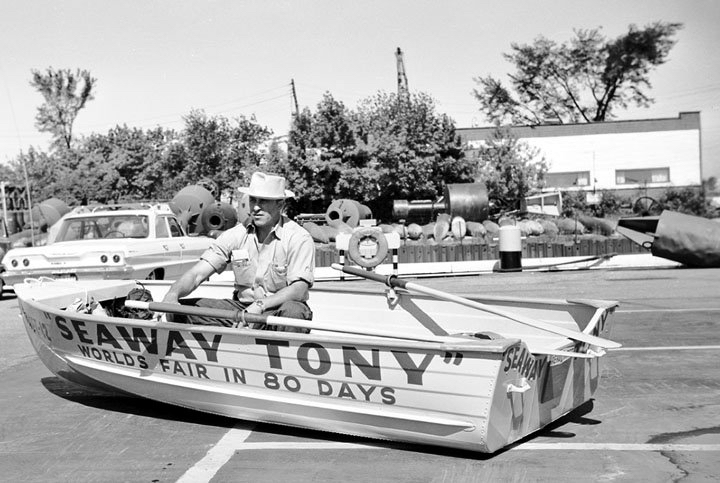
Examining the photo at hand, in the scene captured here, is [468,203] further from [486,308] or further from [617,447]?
[617,447]

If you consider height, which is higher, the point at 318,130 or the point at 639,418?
the point at 318,130

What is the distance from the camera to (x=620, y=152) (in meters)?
56.0

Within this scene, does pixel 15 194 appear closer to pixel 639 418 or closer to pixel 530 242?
pixel 530 242

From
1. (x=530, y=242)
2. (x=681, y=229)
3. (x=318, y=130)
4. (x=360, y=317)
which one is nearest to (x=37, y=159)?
(x=318, y=130)

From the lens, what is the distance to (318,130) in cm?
3969

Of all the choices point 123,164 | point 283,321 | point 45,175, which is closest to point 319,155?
point 123,164

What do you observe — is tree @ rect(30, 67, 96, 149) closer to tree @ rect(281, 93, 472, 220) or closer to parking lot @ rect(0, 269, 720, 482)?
tree @ rect(281, 93, 472, 220)

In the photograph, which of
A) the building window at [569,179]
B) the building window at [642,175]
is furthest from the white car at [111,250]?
the building window at [642,175]

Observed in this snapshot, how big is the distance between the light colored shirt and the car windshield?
8.30 m

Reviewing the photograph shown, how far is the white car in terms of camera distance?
13.2 m

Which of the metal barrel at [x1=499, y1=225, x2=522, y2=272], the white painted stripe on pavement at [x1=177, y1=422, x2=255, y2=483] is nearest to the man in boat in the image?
the white painted stripe on pavement at [x1=177, y1=422, x2=255, y2=483]

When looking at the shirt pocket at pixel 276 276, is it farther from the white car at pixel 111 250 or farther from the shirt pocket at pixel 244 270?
the white car at pixel 111 250

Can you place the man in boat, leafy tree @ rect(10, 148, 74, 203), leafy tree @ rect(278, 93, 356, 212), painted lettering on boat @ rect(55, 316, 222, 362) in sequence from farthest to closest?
1. leafy tree @ rect(10, 148, 74, 203)
2. leafy tree @ rect(278, 93, 356, 212)
3. the man in boat
4. painted lettering on boat @ rect(55, 316, 222, 362)

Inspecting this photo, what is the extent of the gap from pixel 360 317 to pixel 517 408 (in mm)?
2789
